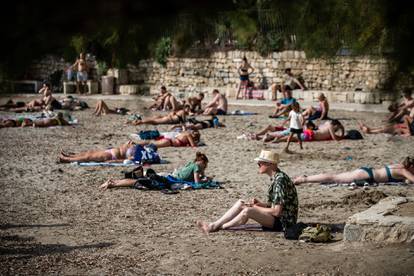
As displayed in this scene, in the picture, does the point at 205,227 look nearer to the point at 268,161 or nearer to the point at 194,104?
the point at 268,161

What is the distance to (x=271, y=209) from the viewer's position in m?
10.2

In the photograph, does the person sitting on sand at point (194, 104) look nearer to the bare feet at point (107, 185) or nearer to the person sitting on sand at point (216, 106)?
the person sitting on sand at point (216, 106)

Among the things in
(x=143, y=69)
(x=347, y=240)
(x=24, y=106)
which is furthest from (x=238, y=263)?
(x=143, y=69)

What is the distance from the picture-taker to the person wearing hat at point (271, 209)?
1006 centimetres

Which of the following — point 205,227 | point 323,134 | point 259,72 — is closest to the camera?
point 205,227

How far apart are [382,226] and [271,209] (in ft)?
4.81

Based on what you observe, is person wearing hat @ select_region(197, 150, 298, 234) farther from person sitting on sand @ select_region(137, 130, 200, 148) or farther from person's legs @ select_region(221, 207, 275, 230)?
person sitting on sand @ select_region(137, 130, 200, 148)

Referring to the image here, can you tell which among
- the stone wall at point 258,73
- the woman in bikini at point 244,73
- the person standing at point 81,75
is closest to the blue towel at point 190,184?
the stone wall at point 258,73

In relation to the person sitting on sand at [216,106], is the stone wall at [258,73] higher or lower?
higher

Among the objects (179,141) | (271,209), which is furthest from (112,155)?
(271,209)

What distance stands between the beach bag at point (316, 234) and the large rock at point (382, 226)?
27cm

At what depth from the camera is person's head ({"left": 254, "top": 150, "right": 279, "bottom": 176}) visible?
1025cm

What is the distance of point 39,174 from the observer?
50.4 feet

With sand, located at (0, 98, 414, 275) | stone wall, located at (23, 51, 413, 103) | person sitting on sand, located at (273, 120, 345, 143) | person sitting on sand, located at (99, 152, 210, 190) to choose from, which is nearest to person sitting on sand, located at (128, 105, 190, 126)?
sand, located at (0, 98, 414, 275)
